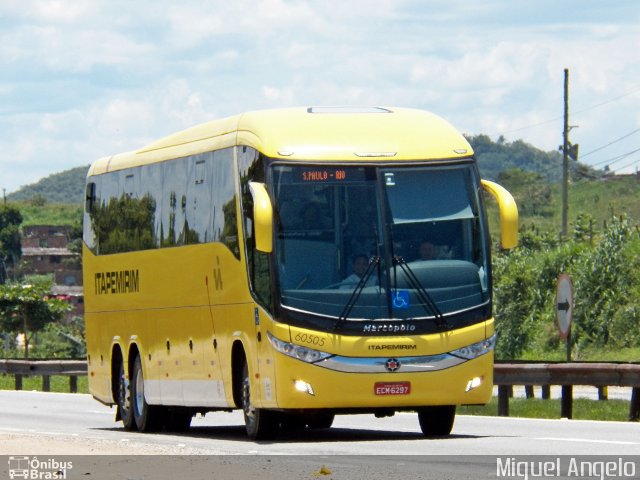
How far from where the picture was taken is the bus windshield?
A: 56.1 feet

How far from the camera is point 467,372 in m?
17.4

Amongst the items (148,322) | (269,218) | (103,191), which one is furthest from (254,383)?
(103,191)

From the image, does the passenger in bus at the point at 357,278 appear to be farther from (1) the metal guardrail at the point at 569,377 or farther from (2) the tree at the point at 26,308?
(2) the tree at the point at 26,308

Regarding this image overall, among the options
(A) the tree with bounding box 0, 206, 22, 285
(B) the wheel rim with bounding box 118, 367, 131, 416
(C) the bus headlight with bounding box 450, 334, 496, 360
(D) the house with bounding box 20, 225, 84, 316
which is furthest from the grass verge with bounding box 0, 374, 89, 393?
(A) the tree with bounding box 0, 206, 22, 285

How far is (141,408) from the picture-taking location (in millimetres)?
22719

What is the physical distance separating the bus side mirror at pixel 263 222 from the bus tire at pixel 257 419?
6.05ft

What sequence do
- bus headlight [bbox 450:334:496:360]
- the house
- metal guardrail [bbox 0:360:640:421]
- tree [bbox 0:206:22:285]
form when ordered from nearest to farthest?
bus headlight [bbox 450:334:496:360] → metal guardrail [bbox 0:360:640:421] → the house → tree [bbox 0:206:22:285]

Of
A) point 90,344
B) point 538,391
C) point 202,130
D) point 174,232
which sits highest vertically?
point 202,130

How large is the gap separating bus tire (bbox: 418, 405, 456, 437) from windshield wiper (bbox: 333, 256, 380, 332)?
185cm

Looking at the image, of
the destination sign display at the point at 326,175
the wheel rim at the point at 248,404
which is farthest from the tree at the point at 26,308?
the destination sign display at the point at 326,175

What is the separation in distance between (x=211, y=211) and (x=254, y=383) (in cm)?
251

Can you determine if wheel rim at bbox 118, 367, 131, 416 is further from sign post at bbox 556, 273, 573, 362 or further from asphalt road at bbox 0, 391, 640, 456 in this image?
sign post at bbox 556, 273, 573, 362

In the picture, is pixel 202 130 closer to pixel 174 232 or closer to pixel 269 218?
pixel 174 232

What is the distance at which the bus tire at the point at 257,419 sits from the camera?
18.0m
